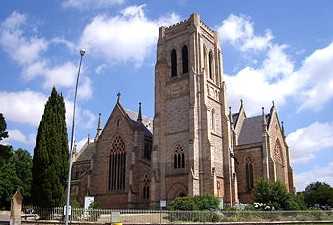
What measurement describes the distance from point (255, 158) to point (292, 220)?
2209cm

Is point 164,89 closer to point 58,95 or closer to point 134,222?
point 58,95

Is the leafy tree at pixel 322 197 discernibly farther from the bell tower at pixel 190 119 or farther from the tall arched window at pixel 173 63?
the tall arched window at pixel 173 63

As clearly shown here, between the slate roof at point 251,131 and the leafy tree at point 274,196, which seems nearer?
the leafy tree at point 274,196

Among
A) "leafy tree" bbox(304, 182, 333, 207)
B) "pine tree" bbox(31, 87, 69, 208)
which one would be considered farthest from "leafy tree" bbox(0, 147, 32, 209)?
"leafy tree" bbox(304, 182, 333, 207)

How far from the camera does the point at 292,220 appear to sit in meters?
34.4

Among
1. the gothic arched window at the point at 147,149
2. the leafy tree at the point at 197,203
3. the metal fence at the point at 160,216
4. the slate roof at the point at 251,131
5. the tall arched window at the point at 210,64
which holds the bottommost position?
the metal fence at the point at 160,216

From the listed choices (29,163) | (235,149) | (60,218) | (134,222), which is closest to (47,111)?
(60,218)

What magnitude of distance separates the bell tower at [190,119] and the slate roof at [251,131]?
5.45 metres

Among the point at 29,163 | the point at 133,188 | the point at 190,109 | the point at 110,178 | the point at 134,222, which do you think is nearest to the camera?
the point at 134,222

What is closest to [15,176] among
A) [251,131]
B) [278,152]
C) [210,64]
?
[210,64]

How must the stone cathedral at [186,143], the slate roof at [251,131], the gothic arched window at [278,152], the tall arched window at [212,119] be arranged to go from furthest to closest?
the gothic arched window at [278,152] → the slate roof at [251,131] → the tall arched window at [212,119] → the stone cathedral at [186,143]

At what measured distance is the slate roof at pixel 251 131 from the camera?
191 ft

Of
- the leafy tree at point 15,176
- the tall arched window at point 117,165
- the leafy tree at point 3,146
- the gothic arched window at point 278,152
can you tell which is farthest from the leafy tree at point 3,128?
the gothic arched window at point 278,152

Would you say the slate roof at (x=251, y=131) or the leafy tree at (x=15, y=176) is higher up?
the slate roof at (x=251, y=131)
